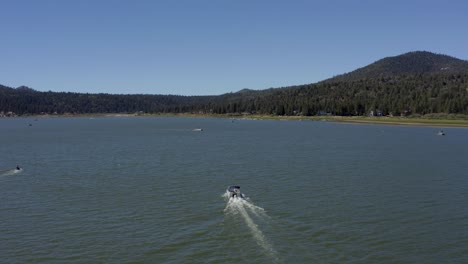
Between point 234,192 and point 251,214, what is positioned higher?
point 234,192

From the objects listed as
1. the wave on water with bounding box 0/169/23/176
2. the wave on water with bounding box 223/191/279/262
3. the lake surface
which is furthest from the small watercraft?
the wave on water with bounding box 0/169/23/176

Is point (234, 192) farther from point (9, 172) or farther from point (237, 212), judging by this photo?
point (9, 172)

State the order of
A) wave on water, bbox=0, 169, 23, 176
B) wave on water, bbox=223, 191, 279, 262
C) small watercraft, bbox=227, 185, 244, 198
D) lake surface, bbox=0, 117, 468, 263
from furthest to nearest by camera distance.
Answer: wave on water, bbox=0, 169, 23, 176 < small watercraft, bbox=227, 185, 244, 198 < wave on water, bbox=223, 191, 279, 262 < lake surface, bbox=0, 117, 468, 263

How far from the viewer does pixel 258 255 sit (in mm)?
27156

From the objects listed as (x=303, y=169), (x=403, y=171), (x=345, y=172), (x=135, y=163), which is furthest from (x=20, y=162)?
(x=403, y=171)

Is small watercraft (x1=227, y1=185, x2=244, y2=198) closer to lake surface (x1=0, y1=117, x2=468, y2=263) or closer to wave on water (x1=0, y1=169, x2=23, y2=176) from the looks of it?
lake surface (x1=0, y1=117, x2=468, y2=263)

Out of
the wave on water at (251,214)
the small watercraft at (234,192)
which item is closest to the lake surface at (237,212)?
the wave on water at (251,214)

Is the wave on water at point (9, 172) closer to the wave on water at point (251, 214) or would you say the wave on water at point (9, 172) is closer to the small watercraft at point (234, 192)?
the wave on water at point (251, 214)

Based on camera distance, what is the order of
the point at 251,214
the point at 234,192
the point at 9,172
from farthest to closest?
the point at 9,172 < the point at 234,192 < the point at 251,214

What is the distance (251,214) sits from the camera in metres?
36.3

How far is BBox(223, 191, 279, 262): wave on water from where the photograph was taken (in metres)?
28.8

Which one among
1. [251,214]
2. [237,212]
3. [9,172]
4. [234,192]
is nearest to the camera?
[251,214]

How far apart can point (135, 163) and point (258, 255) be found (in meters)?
43.8

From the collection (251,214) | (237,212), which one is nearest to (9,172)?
(237,212)
